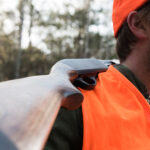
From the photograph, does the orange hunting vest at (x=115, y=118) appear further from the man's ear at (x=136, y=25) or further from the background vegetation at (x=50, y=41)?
the background vegetation at (x=50, y=41)

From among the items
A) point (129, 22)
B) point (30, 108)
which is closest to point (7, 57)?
point (129, 22)

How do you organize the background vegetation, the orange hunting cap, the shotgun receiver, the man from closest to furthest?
the shotgun receiver, the man, the orange hunting cap, the background vegetation

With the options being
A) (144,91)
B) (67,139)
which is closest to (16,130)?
(67,139)

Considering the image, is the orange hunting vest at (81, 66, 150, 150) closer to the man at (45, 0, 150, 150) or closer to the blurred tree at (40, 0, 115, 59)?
the man at (45, 0, 150, 150)

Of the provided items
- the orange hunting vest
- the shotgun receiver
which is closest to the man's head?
the orange hunting vest

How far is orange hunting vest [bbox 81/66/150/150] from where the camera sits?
86 centimetres

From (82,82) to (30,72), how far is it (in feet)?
76.5

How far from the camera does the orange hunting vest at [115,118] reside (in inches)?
33.9

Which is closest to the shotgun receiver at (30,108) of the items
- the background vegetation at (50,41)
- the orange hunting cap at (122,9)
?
the orange hunting cap at (122,9)

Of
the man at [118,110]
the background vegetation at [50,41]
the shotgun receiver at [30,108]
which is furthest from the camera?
the background vegetation at [50,41]

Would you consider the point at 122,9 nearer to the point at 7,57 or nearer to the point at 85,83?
the point at 85,83

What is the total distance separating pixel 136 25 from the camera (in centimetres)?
143

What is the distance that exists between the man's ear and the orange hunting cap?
0.09ft

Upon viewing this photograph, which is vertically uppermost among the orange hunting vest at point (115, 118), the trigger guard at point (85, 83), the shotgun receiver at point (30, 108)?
the shotgun receiver at point (30, 108)
